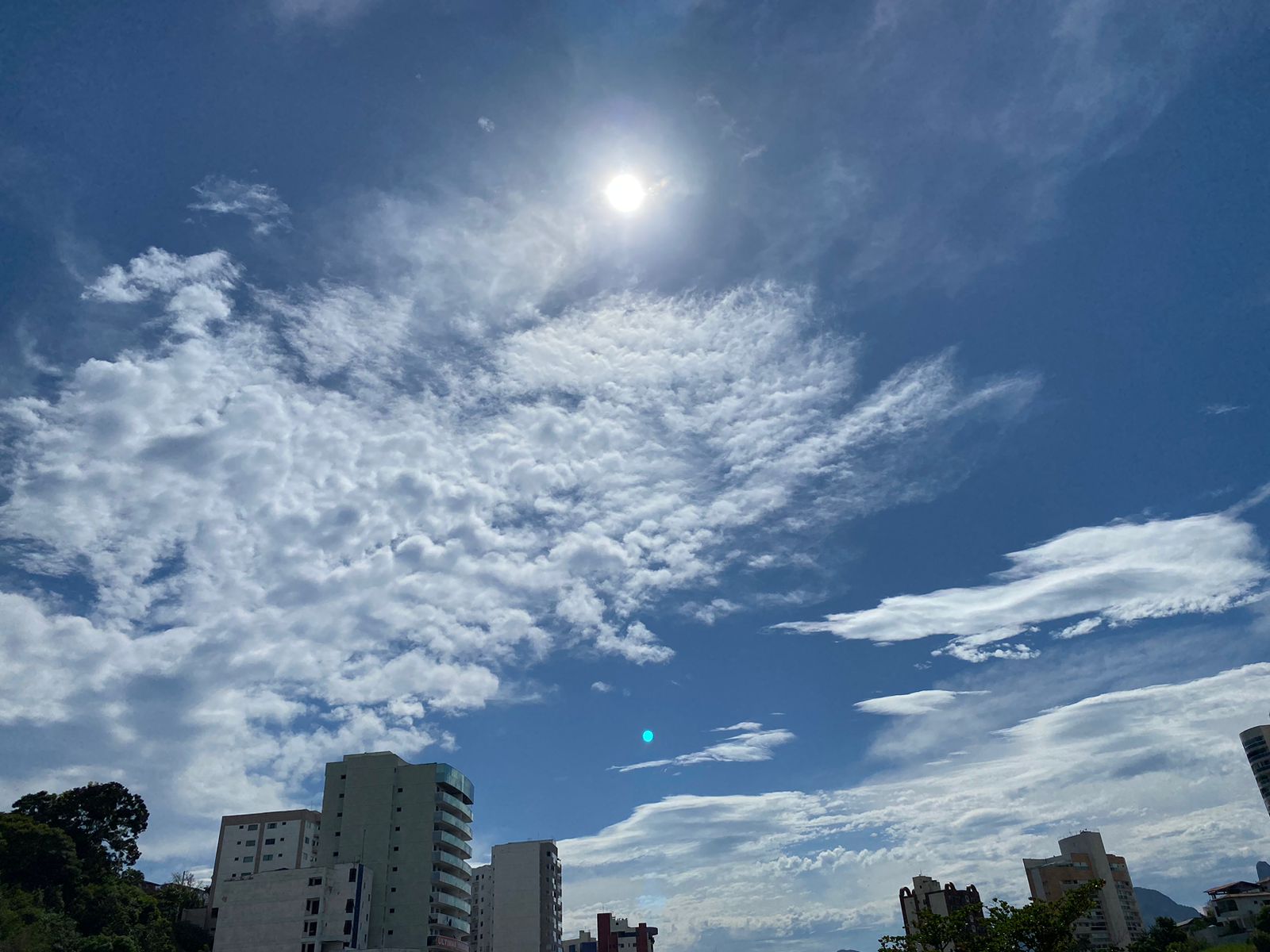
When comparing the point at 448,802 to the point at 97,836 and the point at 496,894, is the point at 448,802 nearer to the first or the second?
the point at 97,836

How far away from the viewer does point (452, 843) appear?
109 metres

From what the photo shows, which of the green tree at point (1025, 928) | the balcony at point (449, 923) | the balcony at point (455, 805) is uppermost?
the balcony at point (455, 805)

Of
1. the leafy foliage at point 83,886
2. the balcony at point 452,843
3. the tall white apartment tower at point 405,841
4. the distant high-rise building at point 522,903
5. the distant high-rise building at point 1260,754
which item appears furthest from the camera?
the distant high-rise building at point 1260,754

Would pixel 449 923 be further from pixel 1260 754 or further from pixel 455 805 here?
pixel 1260 754

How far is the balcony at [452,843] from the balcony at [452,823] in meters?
0.72

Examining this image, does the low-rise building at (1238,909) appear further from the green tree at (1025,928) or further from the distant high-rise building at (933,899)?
the green tree at (1025,928)

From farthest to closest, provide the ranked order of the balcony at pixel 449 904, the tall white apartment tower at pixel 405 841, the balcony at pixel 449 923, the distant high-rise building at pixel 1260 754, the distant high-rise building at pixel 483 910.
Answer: the distant high-rise building at pixel 1260 754 → the distant high-rise building at pixel 483 910 → the balcony at pixel 449 904 → the balcony at pixel 449 923 → the tall white apartment tower at pixel 405 841

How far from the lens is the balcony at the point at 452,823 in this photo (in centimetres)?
10781

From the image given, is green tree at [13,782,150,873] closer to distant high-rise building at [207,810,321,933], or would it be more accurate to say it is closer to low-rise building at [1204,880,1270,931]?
distant high-rise building at [207,810,321,933]

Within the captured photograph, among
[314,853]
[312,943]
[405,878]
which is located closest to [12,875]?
[312,943]

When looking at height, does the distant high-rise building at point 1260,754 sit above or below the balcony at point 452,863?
above

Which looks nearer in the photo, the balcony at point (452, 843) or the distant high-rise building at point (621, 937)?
the balcony at point (452, 843)

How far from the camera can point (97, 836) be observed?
108 metres

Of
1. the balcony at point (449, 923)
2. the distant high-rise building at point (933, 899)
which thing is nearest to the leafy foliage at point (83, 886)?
the balcony at point (449, 923)
